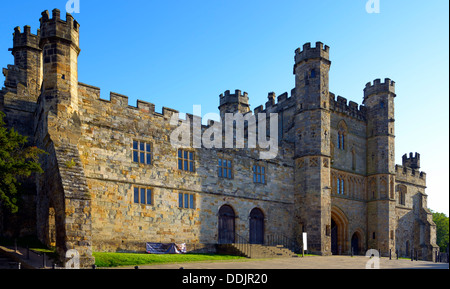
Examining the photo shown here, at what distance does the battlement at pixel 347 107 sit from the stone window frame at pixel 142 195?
17.6 m

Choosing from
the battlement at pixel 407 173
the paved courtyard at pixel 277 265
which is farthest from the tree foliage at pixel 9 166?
the battlement at pixel 407 173

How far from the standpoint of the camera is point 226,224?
26.2 metres

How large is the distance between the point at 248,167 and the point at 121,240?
1030 centimetres

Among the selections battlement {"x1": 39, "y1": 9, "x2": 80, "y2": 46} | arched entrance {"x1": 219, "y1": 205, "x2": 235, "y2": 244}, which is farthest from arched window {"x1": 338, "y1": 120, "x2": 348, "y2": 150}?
battlement {"x1": 39, "y1": 9, "x2": 80, "y2": 46}

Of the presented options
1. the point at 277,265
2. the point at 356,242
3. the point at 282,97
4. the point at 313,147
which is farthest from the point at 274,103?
the point at 277,265

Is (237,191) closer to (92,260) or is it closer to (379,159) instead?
(92,260)

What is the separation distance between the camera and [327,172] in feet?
100

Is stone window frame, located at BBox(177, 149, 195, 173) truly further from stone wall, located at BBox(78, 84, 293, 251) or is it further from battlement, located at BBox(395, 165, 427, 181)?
battlement, located at BBox(395, 165, 427, 181)

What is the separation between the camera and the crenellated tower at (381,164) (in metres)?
34.4

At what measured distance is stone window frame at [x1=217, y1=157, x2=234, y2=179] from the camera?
26317 millimetres

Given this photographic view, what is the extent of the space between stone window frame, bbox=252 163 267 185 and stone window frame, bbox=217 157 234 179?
2.05 meters

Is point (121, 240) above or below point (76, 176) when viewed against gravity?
below
